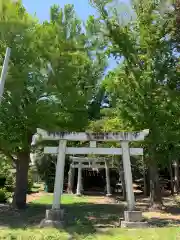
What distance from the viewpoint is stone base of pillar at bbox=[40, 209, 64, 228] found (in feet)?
32.7

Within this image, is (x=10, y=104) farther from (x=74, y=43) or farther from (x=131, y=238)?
(x=131, y=238)

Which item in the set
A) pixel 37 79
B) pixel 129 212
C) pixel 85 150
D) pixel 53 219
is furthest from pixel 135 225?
pixel 37 79

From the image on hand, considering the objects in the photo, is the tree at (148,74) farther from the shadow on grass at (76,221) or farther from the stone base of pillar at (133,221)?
the stone base of pillar at (133,221)

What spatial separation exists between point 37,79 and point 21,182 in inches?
184

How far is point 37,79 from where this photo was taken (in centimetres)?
1332

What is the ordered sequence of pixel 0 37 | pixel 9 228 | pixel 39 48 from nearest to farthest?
1. pixel 9 228
2. pixel 0 37
3. pixel 39 48

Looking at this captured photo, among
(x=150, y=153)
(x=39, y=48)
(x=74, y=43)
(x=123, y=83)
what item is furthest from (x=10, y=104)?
(x=150, y=153)

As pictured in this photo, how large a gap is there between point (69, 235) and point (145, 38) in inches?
358

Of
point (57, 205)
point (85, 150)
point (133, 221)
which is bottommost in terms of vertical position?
point (133, 221)

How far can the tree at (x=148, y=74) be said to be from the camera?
1364 cm

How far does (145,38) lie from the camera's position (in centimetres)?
1434

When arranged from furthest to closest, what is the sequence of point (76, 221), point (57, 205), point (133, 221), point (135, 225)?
point (76, 221), point (57, 205), point (133, 221), point (135, 225)

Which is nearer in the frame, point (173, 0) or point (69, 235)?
point (69, 235)

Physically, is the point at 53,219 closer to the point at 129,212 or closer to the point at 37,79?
the point at 129,212
